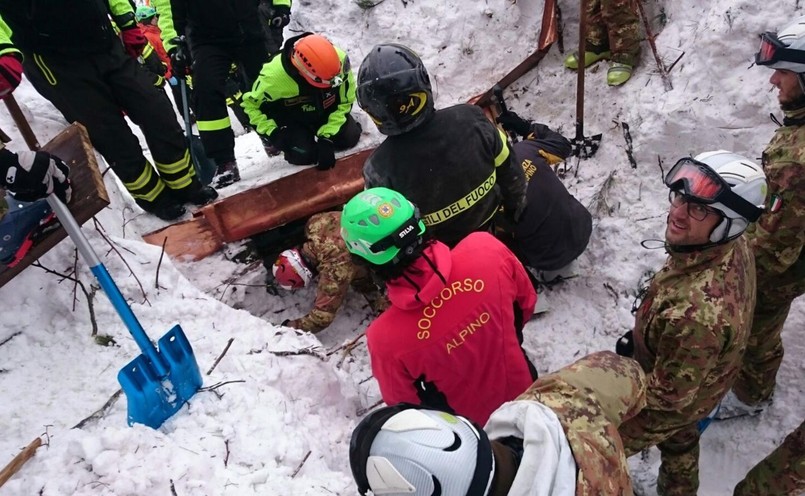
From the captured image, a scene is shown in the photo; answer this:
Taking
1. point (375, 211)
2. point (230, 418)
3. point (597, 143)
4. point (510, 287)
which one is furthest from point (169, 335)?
point (597, 143)

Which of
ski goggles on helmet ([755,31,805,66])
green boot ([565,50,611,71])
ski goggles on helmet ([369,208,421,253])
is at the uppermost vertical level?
ski goggles on helmet ([369,208,421,253])

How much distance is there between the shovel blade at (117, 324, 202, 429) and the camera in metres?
2.46

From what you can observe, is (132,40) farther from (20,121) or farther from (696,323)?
(696,323)

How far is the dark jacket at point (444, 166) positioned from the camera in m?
2.94

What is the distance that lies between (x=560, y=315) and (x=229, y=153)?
10.8 ft

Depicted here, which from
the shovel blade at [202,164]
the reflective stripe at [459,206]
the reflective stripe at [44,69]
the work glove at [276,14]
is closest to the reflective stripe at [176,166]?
the reflective stripe at [44,69]

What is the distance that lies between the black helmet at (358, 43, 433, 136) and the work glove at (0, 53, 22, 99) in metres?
1.98

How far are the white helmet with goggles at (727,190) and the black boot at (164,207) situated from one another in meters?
3.90

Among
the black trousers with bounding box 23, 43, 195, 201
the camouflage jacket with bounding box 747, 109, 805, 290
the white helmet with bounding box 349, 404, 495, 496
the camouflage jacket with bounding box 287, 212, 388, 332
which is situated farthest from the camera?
the camouflage jacket with bounding box 287, 212, 388, 332

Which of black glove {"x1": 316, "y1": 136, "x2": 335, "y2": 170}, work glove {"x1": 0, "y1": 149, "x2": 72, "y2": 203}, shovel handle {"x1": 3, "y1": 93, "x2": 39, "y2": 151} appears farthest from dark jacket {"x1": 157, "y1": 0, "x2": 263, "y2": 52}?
work glove {"x1": 0, "y1": 149, "x2": 72, "y2": 203}

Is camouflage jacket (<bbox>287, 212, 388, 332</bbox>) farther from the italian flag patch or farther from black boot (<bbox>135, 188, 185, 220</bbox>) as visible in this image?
the italian flag patch

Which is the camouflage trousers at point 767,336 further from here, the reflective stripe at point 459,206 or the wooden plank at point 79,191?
the wooden plank at point 79,191

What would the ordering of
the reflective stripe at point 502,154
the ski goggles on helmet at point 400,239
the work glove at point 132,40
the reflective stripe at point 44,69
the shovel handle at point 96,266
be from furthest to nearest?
the work glove at point 132,40 < the reflective stripe at point 44,69 < the reflective stripe at point 502,154 < the shovel handle at point 96,266 < the ski goggles on helmet at point 400,239

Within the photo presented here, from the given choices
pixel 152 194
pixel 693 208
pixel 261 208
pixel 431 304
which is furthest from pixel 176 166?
pixel 693 208
